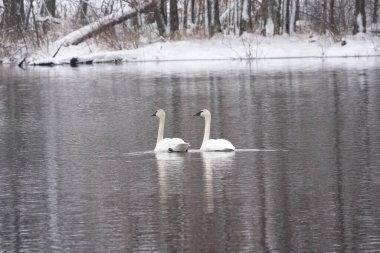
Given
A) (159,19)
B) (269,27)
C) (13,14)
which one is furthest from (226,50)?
(13,14)

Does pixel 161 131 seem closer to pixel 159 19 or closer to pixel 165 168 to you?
pixel 165 168

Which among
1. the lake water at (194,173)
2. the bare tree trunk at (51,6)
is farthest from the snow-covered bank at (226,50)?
the lake water at (194,173)

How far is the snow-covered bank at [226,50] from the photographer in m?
47.0

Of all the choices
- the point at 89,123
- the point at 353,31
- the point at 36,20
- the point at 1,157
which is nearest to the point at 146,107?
the point at 89,123

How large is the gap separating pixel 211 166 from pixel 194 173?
27.9 inches

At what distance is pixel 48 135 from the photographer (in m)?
20.0

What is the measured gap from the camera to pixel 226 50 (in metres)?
47.8

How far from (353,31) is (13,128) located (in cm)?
2901

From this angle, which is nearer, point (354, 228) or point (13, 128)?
point (354, 228)

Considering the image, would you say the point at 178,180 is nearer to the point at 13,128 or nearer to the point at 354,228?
the point at 354,228

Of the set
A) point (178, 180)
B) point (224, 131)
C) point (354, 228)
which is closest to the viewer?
point (354, 228)

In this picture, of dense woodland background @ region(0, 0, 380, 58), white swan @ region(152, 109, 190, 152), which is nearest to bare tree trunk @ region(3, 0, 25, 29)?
dense woodland background @ region(0, 0, 380, 58)

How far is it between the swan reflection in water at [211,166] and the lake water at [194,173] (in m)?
0.03

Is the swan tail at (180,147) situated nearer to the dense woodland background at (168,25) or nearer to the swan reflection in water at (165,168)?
the swan reflection in water at (165,168)
